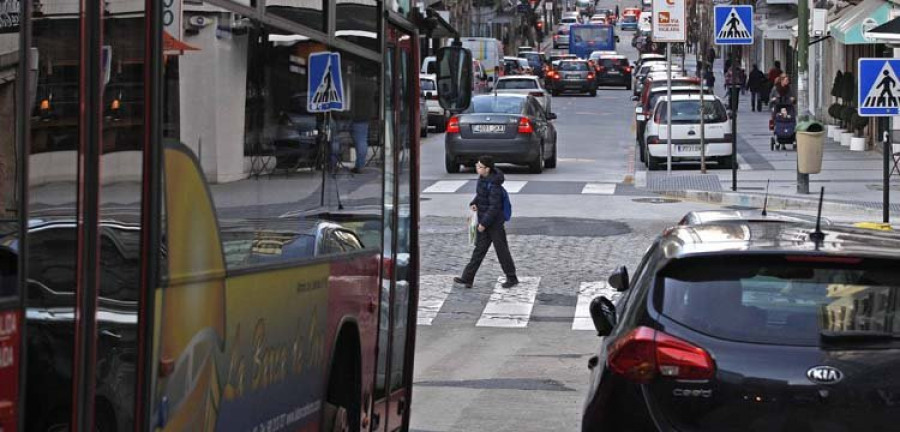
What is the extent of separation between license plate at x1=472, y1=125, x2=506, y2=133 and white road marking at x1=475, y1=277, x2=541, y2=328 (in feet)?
44.1

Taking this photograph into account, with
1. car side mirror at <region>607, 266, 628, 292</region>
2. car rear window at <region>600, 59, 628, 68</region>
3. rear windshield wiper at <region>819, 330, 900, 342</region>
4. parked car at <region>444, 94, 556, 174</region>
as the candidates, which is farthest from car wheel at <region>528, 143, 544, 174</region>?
car rear window at <region>600, 59, 628, 68</region>

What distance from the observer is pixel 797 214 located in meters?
24.7

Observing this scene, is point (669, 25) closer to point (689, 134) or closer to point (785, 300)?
point (689, 134)

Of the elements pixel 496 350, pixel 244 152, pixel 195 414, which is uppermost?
pixel 244 152

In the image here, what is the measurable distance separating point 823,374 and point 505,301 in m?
11.8

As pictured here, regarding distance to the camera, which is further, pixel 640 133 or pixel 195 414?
pixel 640 133

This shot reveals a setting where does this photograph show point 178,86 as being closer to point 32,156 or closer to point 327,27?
point 32,156

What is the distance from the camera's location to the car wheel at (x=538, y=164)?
33250 millimetres

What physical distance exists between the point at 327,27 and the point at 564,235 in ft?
53.2

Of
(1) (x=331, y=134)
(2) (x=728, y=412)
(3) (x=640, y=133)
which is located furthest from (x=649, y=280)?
(3) (x=640, y=133)

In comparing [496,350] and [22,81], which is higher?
[22,81]

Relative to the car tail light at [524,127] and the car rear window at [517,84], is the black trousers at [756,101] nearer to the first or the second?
the car rear window at [517,84]

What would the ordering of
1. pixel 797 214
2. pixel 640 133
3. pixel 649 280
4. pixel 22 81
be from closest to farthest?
pixel 22 81 < pixel 649 280 < pixel 797 214 < pixel 640 133

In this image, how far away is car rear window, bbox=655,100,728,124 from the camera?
34.2 meters
